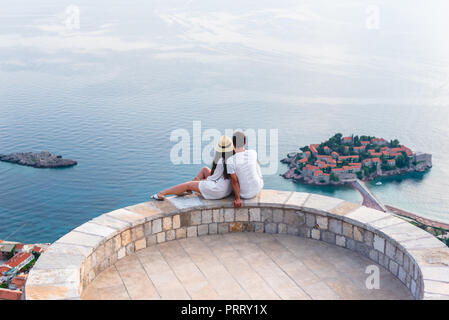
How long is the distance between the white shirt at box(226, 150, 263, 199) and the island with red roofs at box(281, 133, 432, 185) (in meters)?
42.9

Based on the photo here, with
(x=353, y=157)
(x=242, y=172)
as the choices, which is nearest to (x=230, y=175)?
(x=242, y=172)

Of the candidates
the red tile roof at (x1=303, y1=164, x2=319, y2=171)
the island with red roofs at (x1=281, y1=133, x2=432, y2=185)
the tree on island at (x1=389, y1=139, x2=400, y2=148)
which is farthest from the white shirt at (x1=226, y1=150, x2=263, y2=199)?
the tree on island at (x1=389, y1=139, x2=400, y2=148)

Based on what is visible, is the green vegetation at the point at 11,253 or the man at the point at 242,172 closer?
the man at the point at 242,172

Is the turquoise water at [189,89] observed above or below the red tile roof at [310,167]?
above

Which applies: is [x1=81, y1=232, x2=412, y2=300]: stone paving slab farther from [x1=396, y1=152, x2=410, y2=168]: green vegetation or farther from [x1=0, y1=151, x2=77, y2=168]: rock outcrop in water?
[x1=396, y1=152, x2=410, y2=168]: green vegetation

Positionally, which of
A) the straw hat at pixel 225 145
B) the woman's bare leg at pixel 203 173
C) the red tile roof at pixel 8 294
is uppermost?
the straw hat at pixel 225 145

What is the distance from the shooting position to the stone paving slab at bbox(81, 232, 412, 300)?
12.3 feet

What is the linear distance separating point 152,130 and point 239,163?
5095 cm

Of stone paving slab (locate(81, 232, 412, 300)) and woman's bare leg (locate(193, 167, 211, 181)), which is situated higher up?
woman's bare leg (locate(193, 167, 211, 181))

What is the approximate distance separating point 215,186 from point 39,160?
156ft

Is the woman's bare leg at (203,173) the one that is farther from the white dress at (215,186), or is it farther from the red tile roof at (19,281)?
the red tile roof at (19,281)

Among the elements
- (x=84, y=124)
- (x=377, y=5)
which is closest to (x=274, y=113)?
(x=84, y=124)

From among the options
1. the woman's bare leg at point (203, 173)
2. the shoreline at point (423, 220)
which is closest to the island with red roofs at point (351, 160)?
the shoreline at point (423, 220)

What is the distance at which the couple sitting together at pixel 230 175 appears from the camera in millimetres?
4469
